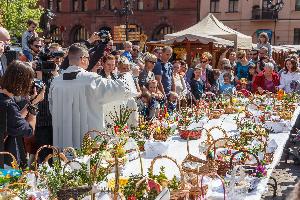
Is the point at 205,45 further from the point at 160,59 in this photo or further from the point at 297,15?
the point at 297,15

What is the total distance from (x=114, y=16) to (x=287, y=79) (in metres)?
29.7

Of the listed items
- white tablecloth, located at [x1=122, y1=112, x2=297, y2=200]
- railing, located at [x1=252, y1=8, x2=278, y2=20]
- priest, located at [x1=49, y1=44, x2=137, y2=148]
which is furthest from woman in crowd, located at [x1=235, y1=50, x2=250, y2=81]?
railing, located at [x1=252, y1=8, x2=278, y2=20]

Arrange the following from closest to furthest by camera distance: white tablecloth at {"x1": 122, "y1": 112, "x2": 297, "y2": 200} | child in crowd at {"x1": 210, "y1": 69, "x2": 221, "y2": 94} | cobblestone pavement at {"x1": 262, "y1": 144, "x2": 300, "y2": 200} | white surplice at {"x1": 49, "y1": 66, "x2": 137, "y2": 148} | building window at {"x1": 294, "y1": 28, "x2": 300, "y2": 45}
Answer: white tablecloth at {"x1": 122, "y1": 112, "x2": 297, "y2": 200} < white surplice at {"x1": 49, "y1": 66, "x2": 137, "y2": 148} < cobblestone pavement at {"x1": 262, "y1": 144, "x2": 300, "y2": 200} < child in crowd at {"x1": 210, "y1": 69, "x2": 221, "y2": 94} < building window at {"x1": 294, "y1": 28, "x2": 300, "y2": 45}

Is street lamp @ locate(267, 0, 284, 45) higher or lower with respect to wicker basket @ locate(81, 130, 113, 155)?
higher

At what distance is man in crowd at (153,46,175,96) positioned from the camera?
25.7 ft

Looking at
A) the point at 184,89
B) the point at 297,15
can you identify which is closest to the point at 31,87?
the point at 184,89

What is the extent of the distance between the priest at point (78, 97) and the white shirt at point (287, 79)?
4728 mm

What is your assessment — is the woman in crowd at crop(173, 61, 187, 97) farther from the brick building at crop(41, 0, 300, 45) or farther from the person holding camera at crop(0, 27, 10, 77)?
the brick building at crop(41, 0, 300, 45)

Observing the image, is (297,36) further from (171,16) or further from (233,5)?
(171,16)

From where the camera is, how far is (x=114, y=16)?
123ft

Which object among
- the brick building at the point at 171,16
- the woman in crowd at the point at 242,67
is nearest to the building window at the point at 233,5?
the brick building at the point at 171,16

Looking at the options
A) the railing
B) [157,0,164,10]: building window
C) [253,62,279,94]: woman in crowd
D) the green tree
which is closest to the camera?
[253,62,279,94]: woman in crowd

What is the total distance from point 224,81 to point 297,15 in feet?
86.4

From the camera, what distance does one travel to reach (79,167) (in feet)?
11.0
